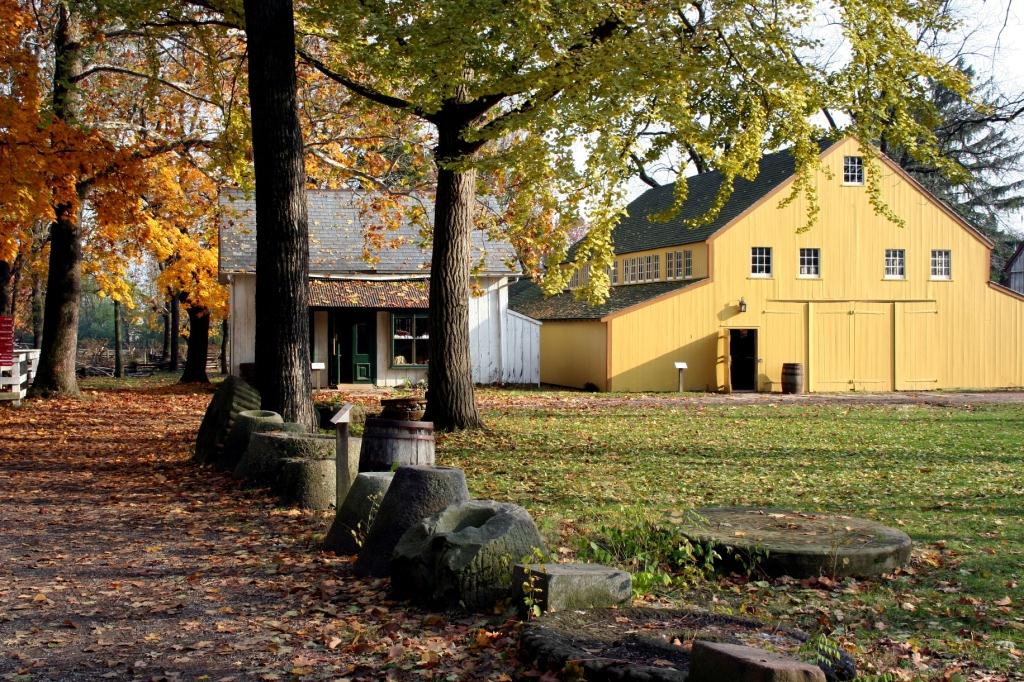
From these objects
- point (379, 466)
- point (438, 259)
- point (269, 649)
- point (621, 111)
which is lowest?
point (269, 649)

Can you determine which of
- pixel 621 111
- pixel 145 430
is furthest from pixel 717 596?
pixel 145 430

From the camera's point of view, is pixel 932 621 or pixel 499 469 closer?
pixel 932 621

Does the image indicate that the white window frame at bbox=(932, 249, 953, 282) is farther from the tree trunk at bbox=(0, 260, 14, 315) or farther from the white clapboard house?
the tree trunk at bbox=(0, 260, 14, 315)

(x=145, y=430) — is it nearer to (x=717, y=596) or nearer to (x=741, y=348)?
(x=717, y=596)

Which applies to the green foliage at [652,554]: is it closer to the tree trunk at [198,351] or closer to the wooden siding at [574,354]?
the wooden siding at [574,354]

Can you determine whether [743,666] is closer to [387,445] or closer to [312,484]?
[387,445]

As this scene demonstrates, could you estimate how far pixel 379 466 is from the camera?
10383 millimetres

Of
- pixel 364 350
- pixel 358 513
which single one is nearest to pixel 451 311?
pixel 358 513

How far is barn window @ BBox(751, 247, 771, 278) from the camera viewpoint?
3553 centimetres

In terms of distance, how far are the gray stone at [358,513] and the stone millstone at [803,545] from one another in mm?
2430

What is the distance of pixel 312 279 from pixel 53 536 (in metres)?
25.3

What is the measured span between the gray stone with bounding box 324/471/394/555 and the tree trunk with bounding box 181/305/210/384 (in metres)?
27.8

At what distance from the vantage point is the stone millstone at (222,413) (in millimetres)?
14719

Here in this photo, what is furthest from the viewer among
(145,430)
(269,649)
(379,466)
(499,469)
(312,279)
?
(312,279)
